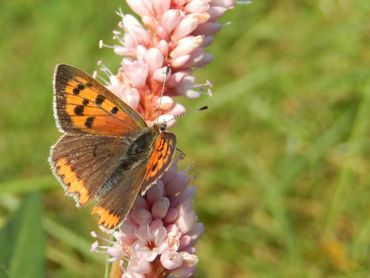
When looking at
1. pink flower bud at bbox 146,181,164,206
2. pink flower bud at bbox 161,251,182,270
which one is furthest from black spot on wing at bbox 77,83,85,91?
pink flower bud at bbox 161,251,182,270

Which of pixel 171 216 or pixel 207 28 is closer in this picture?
pixel 171 216

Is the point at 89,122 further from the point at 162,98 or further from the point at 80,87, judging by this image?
the point at 162,98

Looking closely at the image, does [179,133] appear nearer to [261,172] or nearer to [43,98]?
[261,172]

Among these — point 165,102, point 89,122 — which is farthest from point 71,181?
point 165,102

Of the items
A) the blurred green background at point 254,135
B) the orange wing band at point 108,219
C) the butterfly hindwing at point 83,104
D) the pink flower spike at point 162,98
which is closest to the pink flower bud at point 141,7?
the pink flower spike at point 162,98

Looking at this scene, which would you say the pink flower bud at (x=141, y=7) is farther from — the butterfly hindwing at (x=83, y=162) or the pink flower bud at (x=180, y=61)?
the butterfly hindwing at (x=83, y=162)

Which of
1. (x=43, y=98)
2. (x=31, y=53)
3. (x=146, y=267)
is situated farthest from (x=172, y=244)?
(x=31, y=53)
